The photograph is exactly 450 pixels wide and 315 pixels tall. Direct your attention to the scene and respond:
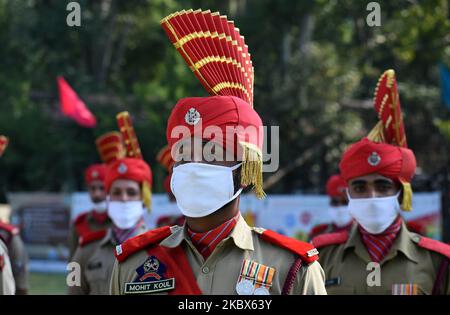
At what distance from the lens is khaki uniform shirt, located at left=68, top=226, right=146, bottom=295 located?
7184mm

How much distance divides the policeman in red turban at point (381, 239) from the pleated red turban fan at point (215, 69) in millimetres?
1993

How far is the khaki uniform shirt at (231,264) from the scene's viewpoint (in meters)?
3.73

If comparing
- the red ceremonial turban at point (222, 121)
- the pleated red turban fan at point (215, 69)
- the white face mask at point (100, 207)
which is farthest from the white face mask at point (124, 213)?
the red ceremonial turban at point (222, 121)

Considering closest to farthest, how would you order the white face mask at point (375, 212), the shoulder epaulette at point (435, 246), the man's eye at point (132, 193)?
the shoulder epaulette at point (435, 246)
the white face mask at point (375, 212)
the man's eye at point (132, 193)

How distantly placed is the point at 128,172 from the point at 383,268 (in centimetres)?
302

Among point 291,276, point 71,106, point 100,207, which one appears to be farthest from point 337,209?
point 71,106

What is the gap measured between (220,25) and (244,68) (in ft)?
0.80

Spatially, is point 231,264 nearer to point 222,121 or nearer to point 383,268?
point 222,121

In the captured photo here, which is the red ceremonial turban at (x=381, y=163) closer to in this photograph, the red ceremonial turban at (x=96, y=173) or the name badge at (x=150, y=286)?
the name badge at (x=150, y=286)

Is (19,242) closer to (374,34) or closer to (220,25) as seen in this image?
(220,25)

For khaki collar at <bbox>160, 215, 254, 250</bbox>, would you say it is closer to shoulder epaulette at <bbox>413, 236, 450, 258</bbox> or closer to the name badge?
the name badge

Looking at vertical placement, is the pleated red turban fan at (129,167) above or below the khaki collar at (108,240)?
above

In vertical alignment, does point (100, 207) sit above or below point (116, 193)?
below

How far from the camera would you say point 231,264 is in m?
3.82
